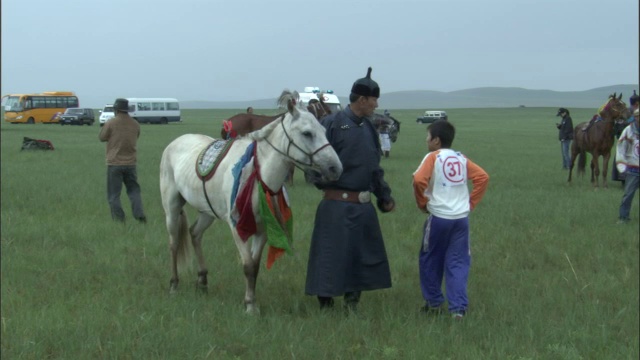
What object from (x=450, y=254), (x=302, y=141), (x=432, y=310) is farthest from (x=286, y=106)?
(x=432, y=310)

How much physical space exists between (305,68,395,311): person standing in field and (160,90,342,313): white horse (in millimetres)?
312

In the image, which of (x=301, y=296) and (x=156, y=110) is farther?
(x=156, y=110)

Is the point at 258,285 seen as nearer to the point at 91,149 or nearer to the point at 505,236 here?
the point at 505,236

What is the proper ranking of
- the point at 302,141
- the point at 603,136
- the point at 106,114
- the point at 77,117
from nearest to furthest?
the point at 302,141
the point at 603,136
the point at 106,114
the point at 77,117

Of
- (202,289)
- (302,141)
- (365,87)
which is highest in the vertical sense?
(365,87)

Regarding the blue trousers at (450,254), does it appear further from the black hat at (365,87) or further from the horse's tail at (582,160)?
the horse's tail at (582,160)

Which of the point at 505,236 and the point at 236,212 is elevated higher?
the point at 236,212

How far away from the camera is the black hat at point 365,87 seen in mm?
6434

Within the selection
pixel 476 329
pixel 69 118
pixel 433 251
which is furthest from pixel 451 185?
pixel 69 118

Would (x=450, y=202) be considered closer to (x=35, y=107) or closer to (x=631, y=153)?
(x=631, y=153)

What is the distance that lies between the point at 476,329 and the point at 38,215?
838 centimetres

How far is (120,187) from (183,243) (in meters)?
3.68

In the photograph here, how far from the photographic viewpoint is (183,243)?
320 inches

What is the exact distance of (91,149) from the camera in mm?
30938
